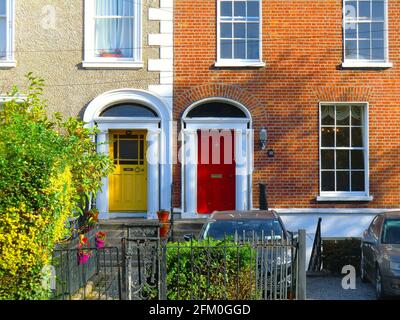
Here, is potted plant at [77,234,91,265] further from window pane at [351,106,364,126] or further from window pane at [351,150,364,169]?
window pane at [351,106,364,126]

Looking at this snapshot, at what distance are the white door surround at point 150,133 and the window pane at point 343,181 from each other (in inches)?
163

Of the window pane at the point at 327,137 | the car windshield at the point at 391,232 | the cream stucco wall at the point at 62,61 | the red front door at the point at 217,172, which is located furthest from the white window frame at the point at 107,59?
the car windshield at the point at 391,232

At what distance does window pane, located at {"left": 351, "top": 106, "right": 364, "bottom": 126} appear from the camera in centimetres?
1620

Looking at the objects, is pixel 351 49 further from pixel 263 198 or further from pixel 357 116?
pixel 263 198

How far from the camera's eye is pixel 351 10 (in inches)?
634

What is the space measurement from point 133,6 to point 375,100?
21.0 feet

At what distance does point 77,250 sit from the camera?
30.1 feet

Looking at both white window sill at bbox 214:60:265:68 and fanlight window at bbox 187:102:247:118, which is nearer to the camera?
white window sill at bbox 214:60:265:68

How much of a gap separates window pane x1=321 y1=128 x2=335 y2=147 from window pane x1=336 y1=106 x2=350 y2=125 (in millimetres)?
288

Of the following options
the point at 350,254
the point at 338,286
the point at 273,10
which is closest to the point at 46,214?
the point at 338,286

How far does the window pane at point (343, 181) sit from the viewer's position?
16.0 metres

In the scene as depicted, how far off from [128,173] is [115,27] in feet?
12.0

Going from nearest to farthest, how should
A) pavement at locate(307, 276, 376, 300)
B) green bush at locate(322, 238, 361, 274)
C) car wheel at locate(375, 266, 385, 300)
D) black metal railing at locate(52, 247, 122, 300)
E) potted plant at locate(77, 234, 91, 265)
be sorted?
black metal railing at locate(52, 247, 122, 300), potted plant at locate(77, 234, 91, 265), car wheel at locate(375, 266, 385, 300), pavement at locate(307, 276, 376, 300), green bush at locate(322, 238, 361, 274)

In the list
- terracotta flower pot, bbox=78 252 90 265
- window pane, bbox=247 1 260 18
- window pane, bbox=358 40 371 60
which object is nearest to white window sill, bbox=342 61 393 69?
window pane, bbox=358 40 371 60
